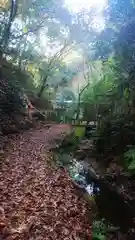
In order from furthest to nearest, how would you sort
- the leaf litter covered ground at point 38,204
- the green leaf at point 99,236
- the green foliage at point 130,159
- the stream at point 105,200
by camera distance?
the green foliage at point 130,159
the stream at point 105,200
the green leaf at point 99,236
the leaf litter covered ground at point 38,204

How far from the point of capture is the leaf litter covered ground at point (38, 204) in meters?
4.04

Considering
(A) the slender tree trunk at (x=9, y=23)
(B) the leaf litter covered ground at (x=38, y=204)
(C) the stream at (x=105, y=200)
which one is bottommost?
(C) the stream at (x=105, y=200)

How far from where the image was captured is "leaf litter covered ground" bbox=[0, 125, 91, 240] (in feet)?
13.2

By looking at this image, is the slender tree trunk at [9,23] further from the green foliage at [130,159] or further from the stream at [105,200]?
the green foliage at [130,159]

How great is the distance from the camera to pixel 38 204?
5.01 meters

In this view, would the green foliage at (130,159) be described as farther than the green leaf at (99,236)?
Yes

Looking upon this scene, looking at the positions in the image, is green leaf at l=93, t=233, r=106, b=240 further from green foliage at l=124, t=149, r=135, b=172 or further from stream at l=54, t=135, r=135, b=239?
green foliage at l=124, t=149, r=135, b=172


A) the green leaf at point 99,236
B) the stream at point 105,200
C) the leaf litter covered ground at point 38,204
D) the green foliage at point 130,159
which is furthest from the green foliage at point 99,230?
the green foliage at point 130,159

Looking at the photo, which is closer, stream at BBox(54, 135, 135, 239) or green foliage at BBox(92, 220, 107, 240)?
green foliage at BBox(92, 220, 107, 240)

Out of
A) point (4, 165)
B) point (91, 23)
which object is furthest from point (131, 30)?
point (91, 23)

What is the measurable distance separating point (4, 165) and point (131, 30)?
704cm

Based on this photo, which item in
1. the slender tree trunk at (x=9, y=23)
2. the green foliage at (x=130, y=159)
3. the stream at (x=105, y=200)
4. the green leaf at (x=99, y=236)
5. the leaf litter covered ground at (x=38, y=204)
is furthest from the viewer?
the slender tree trunk at (x=9, y=23)

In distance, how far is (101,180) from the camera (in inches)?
335

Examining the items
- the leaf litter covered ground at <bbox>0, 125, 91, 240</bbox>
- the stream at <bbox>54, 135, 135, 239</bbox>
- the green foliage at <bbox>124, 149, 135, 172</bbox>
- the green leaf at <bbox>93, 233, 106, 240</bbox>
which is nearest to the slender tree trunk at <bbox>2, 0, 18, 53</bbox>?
the stream at <bbox>54, 135, 135, 239</bbox>
